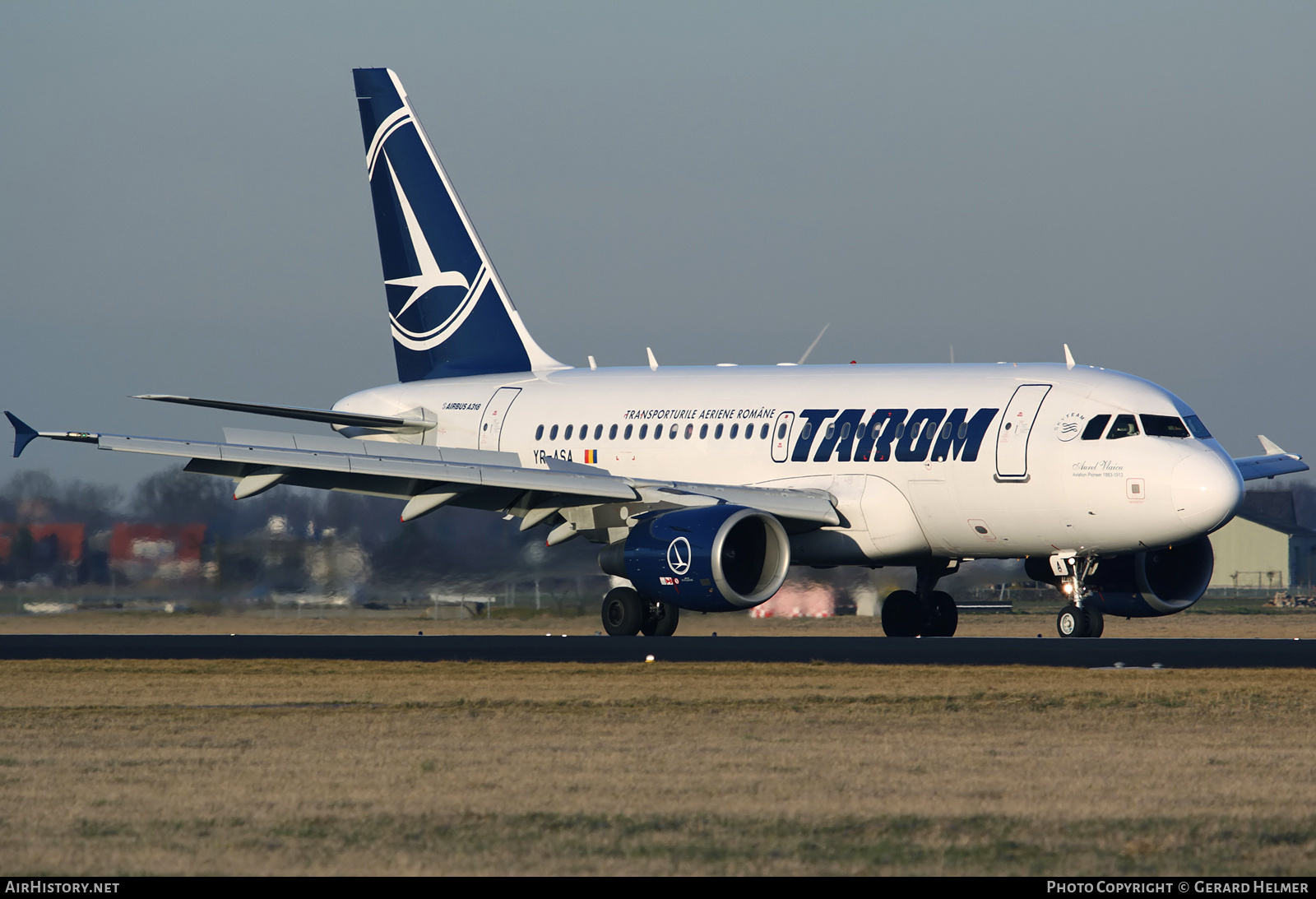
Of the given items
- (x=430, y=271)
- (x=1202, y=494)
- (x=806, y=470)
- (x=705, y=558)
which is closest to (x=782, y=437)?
(x=806, y=470)

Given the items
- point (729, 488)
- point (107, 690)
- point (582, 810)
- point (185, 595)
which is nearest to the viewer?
point (582, 810)

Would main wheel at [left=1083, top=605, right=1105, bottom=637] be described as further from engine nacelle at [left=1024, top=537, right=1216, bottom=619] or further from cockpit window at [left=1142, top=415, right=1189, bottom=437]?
cockpit window at [left=1142, top=415, right=1189, bottom=437]

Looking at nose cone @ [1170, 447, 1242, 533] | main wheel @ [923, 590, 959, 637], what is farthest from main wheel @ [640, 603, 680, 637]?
nose cone @ [1170, 447, 1242, 533]

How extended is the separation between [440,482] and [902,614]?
7.53 meters

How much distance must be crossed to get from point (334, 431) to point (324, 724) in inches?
720

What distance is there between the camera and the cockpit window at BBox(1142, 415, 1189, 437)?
24234 mm

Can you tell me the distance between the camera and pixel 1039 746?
12055 millimetres

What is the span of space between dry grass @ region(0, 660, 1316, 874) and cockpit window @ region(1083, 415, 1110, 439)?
6973 millimetres

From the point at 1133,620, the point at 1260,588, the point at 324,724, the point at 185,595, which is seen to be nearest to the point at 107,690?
the point at 324,724

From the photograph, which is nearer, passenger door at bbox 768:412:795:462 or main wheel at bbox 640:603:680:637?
main wheel at bbox 640:603:680:637

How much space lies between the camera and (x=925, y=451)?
83.5 ft

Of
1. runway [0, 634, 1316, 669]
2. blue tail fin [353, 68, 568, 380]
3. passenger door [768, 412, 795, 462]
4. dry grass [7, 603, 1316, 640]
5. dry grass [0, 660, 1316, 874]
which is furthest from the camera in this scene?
blue tail fin [353, 68, 568, 380]

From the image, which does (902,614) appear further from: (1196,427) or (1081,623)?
(1196,427)

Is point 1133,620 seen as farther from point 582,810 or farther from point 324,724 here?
point 582,810
